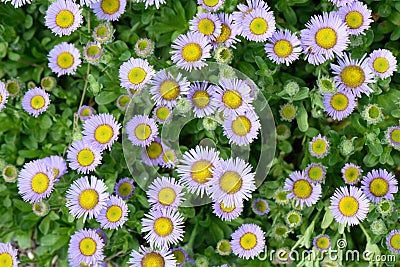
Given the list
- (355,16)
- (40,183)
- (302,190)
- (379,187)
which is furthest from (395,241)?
(40,183)

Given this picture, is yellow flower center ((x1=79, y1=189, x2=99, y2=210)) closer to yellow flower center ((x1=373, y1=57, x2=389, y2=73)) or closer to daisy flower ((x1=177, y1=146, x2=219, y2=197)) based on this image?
daisy flower ((x1=177, y1=146, x2=219, y2=197))

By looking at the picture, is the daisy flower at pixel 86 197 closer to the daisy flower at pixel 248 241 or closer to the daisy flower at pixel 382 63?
the daisy flower at pixel 248 241

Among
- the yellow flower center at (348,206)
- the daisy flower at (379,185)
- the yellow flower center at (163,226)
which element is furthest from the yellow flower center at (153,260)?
the daisy flower at (379,185)

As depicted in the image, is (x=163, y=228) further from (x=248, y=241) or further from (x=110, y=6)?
(x=110, y=6)

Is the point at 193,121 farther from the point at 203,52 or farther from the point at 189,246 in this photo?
the point at 189,246

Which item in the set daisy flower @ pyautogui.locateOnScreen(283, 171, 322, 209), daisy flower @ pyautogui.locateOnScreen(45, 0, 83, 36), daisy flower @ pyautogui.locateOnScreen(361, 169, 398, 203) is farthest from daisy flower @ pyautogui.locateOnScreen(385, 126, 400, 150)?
daisy flower @ pyautogui.locateOnScreen(45, 0, 83, 36)
